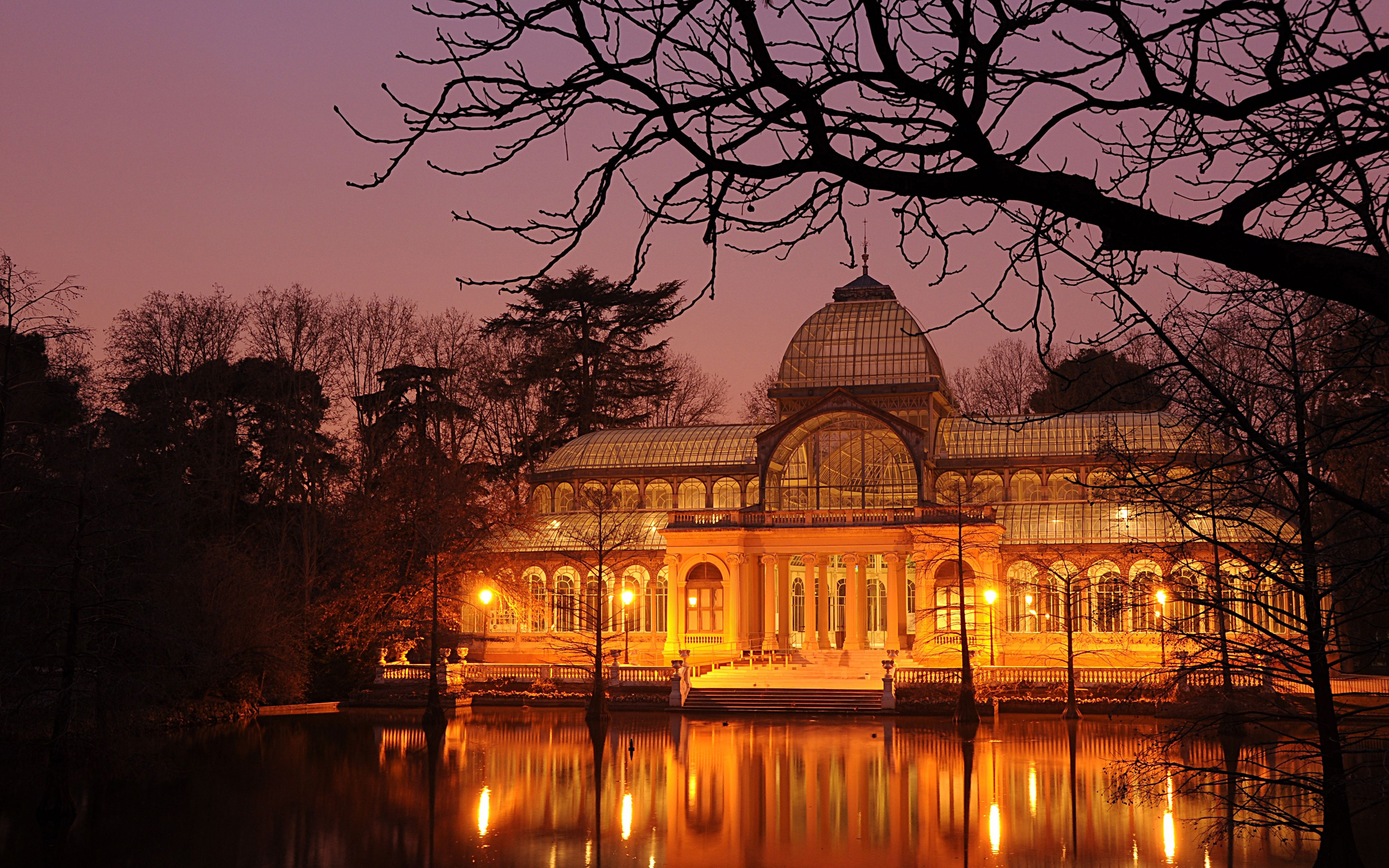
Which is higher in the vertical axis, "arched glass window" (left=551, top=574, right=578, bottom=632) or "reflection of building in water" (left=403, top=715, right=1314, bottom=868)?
"arched glass window" (left=551, top=574, right=578, bottom=632)

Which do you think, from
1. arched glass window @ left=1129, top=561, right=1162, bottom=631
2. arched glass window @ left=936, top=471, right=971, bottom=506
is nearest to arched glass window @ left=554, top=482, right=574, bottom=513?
arched glass window @ left=936, top=471, right=971, bottom=506

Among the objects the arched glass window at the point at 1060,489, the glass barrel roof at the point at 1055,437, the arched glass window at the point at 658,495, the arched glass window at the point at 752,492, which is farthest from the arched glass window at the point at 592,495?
the arched glass window at the point at 1060,489

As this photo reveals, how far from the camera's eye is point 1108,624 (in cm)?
4559

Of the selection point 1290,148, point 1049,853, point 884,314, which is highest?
point 884,314

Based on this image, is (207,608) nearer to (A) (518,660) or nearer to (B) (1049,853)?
(A) (518,660)

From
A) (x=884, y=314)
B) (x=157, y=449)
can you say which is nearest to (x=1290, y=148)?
(x=884, y=314)

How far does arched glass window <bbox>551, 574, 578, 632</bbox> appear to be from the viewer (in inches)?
1984

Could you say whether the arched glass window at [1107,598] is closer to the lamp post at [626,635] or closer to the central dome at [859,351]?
the central dome at [859,351]

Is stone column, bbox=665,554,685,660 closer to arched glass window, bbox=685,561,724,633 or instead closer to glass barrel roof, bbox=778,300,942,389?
arched glass window, bbox=685,561,724,633

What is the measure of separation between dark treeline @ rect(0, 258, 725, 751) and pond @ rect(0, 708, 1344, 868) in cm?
228

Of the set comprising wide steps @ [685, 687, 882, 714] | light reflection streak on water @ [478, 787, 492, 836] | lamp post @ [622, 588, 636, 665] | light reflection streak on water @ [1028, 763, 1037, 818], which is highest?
lamp post @ [622, 588, 636, 665]

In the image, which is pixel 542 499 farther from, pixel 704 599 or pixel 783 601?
pixel 783 601

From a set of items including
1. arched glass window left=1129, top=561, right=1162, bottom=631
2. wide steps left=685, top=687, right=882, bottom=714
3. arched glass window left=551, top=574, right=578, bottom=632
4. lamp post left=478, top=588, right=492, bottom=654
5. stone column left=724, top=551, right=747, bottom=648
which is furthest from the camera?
lamp post left=478, top=588, right=492, bottom=654

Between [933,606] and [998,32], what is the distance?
42034 mm
